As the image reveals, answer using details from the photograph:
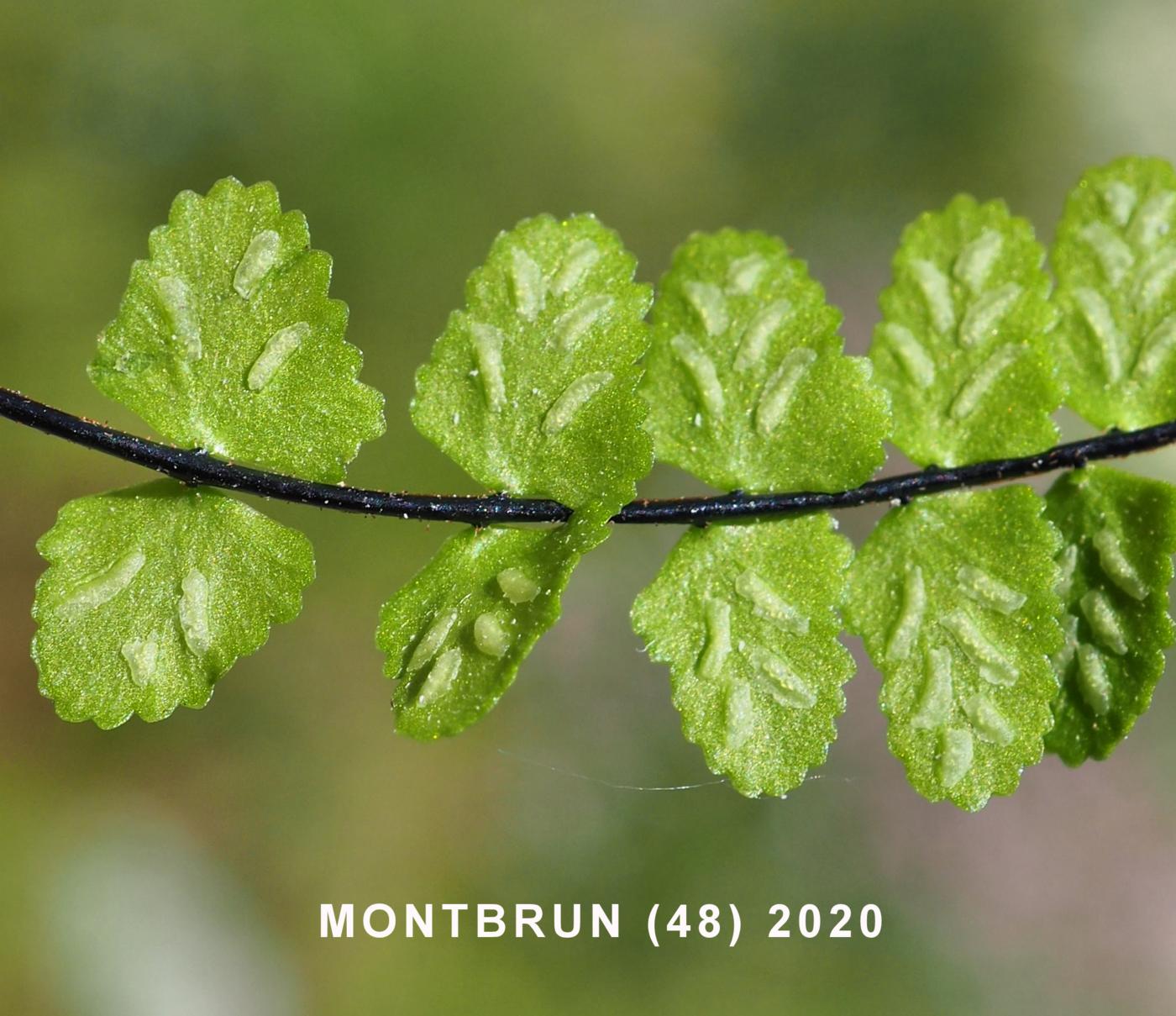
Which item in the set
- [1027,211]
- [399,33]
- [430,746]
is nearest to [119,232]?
[399,33]

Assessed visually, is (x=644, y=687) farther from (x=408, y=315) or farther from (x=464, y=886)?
(x=408, y=315)

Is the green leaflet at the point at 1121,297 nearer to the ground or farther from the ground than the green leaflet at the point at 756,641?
farther from the ground

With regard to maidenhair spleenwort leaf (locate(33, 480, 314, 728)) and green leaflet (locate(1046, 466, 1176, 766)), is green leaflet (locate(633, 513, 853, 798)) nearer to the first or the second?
green leaflet (locate(1046, 466, 1176, 766))

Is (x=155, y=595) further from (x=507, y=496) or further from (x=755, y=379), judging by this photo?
(x=755, y=379)

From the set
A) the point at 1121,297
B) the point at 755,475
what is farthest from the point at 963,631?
the point at 1121,297

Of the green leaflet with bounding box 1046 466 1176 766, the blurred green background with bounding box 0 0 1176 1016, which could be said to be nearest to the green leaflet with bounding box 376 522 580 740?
the green leaflet with bounding box 1046 466 1176 766

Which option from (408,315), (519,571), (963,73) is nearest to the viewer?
(519,571)

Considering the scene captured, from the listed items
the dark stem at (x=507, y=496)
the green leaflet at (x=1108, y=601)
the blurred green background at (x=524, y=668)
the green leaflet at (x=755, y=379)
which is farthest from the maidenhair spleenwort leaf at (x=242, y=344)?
the blurred green background at (x=524, y=668)

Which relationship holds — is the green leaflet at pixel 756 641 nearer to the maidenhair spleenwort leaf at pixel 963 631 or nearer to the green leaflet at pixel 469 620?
the maidenhair spleenwort leaf at pixel 963 631
